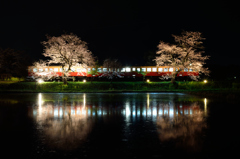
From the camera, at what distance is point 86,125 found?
779cm

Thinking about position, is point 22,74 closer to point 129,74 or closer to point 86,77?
point 86,77

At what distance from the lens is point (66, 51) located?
3152 cm

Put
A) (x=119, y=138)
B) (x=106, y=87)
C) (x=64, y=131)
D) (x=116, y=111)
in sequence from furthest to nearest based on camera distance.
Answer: (x=106, y=87) → (x=116, y=111) → (x=64, y=131) → (x=119, y=138)

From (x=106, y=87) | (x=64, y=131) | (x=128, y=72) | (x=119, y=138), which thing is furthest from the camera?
(x=128, y=72)

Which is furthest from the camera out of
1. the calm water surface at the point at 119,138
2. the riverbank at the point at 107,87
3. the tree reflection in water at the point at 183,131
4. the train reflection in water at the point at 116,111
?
the riverbank at the point at 107,87

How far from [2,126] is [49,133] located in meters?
2.05

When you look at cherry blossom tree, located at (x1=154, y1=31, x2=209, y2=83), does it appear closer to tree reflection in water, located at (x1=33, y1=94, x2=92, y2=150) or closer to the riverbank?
the riverbank

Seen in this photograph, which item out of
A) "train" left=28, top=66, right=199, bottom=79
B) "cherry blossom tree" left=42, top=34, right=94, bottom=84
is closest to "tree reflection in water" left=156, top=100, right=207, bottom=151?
Result: "cherry blossom tree" left=42, top=34, right=94, bottom=84

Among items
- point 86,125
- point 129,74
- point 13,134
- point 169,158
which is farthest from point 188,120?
point 129,74

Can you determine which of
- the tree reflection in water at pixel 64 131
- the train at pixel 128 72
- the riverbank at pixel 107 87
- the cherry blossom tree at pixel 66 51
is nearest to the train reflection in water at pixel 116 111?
the tree reflection in water at pixel 64 131

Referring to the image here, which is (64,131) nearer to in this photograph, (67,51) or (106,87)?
(106,87)

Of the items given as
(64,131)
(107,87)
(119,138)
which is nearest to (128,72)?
(107,87)

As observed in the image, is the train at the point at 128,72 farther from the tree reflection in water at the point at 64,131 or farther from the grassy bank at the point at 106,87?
the tree reflection in water at the point at 64,131

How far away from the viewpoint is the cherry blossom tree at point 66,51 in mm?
31438
